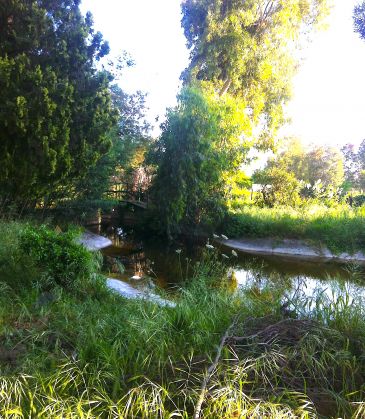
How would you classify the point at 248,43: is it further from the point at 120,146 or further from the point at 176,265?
the point at 176,265

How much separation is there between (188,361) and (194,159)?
13133 mm

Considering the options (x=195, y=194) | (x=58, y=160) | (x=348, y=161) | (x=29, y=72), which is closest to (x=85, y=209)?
(x=195, y=194)

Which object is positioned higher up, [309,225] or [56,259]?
[56,259]

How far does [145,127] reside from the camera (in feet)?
77.6

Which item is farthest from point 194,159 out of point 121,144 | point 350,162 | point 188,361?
point 350,162

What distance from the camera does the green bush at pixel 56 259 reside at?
19.7 feet

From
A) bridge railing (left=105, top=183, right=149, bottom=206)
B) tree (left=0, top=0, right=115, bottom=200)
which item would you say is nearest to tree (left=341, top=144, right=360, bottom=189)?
bridge railing (left=105, top=183, right=149, bottom=206)

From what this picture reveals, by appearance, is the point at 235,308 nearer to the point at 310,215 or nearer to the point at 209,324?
the point at 209,324

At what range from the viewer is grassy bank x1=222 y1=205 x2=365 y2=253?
46.0ft

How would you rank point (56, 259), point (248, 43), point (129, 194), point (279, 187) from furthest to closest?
point (129, 194)
point (279, 187)
point (248, 43)
point (56, 259)

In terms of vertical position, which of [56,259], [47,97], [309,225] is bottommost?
[309,225]

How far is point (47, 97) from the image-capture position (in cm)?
888

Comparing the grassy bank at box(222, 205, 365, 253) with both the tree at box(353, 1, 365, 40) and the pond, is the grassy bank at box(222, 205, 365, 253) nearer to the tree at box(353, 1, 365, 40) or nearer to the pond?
the pond

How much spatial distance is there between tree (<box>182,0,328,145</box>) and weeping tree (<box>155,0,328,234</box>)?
4 cm
